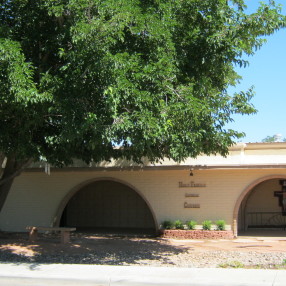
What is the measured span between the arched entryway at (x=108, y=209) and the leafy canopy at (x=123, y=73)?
11.0 m

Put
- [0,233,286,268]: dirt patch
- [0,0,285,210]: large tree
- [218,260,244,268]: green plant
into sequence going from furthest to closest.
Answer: [0,233,286,268]: dirt patch < [218,260,244,268]: green plant < [0,0,285,210]: large tree

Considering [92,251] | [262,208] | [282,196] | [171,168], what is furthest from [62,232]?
[282,196]

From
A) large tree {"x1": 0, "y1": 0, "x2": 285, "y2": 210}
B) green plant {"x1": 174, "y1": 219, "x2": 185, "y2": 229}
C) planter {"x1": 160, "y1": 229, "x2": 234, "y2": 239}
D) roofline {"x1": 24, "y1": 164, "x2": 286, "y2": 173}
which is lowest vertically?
planter {"x1": 160, "y1": 229, "x2": 234, "y2": 239}

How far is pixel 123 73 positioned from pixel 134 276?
13.5 ft

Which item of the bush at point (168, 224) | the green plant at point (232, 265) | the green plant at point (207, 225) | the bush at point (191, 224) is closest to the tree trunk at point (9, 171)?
the bush at point (168, 224)

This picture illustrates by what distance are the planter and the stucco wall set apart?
0.56m

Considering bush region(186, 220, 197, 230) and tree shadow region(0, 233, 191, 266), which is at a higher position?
bush region(186, 220, 197, 230)

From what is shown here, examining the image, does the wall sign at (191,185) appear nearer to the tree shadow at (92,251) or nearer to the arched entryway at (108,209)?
the tree shadow at (92,251)

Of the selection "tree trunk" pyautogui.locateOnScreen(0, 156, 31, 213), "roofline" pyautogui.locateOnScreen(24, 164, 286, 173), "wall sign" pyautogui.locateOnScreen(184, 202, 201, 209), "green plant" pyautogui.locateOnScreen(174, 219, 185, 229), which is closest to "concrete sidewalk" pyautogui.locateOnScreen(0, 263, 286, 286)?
"tree trunk" pyautogui.locateOnScreen(0, 156, 31, 213)

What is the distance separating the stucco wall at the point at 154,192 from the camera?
17703 mm

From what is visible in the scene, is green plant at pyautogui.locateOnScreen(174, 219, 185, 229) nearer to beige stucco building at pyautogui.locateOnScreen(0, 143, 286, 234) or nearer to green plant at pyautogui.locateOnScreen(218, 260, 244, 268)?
beige stucco building at pyautogui.locateOnScreen(0, 143, 286, 234)

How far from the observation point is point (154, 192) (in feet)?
60.4

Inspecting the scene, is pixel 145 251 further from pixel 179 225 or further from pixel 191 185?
pixel 191 185

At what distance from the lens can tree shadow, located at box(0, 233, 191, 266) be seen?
1250 centimetres
